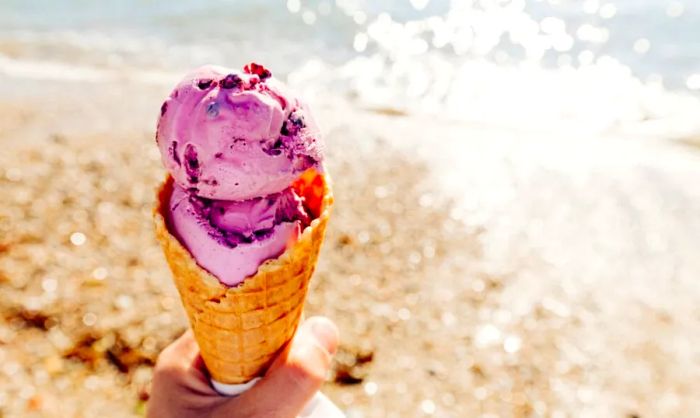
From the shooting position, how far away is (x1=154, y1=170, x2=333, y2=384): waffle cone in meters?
1.65

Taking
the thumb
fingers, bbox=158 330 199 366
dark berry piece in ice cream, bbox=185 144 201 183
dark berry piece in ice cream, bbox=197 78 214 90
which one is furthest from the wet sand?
dark berry piece in ice cream, bbox=197 78 214 90

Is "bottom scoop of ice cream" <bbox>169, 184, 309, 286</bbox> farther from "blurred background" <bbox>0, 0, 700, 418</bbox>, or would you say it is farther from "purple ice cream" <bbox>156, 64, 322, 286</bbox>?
"blurred background" <bbox>0, 0, 700, 418</bbox>

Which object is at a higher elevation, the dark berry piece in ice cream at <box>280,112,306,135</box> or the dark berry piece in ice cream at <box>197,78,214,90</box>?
the dark berry piece in ice cream at <box>197,78,214,90</box>

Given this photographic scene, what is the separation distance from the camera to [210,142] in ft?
5.18

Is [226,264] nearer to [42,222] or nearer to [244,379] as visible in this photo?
[244,379]

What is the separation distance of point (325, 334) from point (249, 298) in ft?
1.31

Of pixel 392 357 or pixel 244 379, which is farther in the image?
pixel 392 357

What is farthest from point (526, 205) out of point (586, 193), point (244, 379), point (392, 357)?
point (244, 379)

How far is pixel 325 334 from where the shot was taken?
2.04 metres

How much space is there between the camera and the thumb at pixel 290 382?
180cm

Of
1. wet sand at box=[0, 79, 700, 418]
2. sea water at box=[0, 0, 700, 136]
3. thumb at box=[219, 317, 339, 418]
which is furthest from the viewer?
sea water at box=[0, 0, 700, 136]

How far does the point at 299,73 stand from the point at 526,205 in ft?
A: 14.1

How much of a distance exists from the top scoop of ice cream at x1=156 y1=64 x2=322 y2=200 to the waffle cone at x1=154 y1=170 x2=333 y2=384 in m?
0.15

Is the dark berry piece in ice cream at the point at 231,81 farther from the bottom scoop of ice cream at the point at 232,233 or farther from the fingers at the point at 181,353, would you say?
the fingers at the point at 181,353
